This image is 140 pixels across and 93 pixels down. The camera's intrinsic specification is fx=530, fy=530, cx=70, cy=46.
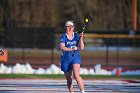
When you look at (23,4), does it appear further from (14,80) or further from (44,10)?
(14,80)

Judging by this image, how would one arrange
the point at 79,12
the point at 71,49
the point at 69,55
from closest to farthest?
1. the point at 71,49
2. the point at 69,55
3. the point at 79,12

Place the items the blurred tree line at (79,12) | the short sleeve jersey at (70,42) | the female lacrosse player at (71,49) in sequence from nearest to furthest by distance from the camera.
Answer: the female lacrosse player at (71,49), the short sleeve jersey at (70,42), the blurred tree line at (79,12)

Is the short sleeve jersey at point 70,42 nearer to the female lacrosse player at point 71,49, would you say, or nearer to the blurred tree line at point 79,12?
the female lacrosse player at point 71,49

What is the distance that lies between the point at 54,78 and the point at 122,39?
19.2 metres

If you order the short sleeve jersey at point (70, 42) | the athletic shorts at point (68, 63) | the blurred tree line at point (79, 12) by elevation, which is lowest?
the blurred tree line at point (79, 12)

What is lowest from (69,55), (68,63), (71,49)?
(68,63)

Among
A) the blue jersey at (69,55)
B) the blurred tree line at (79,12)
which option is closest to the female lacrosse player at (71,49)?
the blue jersey at (69,55)

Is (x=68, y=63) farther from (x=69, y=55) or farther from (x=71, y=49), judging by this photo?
(x=71, y=49)

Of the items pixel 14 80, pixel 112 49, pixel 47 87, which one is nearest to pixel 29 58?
pixel 112 49

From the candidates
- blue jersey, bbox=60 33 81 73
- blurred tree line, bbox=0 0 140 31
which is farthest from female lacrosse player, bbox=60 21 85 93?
blurred tree line, bbox=0 0 140 31

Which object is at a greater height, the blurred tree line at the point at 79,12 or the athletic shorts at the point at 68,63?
the athletic shorts at the point at 68,63

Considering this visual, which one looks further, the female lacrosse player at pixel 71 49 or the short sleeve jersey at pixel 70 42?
the short sleeve jersey at pixel 70 42

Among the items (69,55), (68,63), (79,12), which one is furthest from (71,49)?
(79,12)

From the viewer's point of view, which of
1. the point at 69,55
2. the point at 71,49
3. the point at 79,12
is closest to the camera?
the point at 71,49
